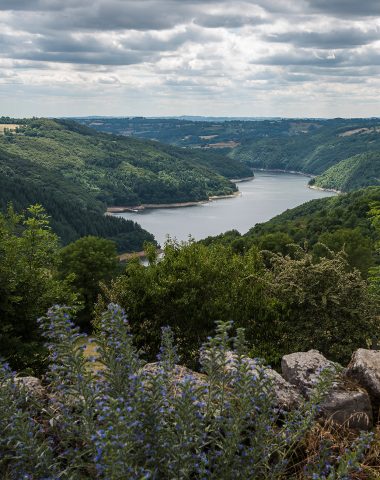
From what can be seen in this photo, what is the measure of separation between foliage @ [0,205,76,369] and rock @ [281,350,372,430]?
10.7m

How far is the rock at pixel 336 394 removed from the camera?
6.46m

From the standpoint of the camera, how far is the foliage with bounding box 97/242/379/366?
49.0 feet

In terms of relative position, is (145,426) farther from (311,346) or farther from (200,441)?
(311,346)

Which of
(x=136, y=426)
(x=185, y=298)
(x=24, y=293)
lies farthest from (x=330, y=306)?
(x=136, y=426)

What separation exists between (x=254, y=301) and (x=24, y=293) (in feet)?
27.4

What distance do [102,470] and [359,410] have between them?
3.85 metres

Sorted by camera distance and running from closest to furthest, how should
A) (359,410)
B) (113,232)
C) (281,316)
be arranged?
(359,410), (281,316), (113,232)

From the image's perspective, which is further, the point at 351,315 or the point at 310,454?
the point at 351,315

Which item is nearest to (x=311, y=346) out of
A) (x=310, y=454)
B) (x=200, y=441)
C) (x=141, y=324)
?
(x=141, y=324)

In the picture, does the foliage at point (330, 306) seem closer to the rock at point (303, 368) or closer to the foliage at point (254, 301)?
the foliage at point (254, 301)

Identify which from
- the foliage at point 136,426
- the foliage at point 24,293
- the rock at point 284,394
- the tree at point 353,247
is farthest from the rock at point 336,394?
the tree at point 353,247

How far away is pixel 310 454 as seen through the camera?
5.68 metres

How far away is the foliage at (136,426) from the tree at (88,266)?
48279mm

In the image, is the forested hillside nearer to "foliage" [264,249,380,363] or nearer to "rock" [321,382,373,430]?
"foliage" [264,249,380,363]
